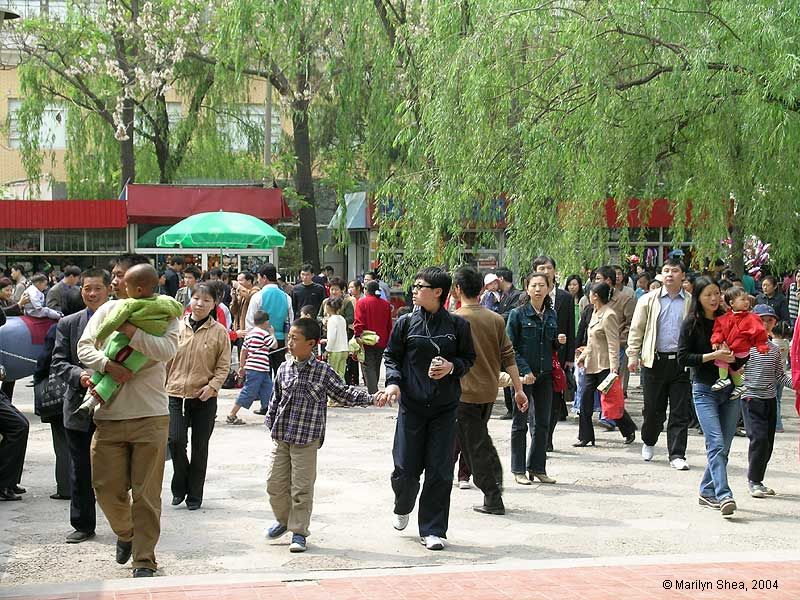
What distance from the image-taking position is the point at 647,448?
10.9 m

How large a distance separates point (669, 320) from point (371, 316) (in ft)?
19.3

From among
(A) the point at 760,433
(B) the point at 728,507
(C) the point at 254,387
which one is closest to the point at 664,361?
(A) the point at 760,433

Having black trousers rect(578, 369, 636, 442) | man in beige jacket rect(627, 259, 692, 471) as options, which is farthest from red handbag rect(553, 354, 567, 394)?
black trousers rect(578, 369, 636, 442)

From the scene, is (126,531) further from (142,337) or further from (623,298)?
(623,298)

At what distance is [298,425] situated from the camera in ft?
23.9

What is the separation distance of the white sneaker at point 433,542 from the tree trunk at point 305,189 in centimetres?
2177

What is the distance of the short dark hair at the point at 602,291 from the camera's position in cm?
1216

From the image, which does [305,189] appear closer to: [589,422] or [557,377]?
[589,422]

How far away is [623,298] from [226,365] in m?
6.89

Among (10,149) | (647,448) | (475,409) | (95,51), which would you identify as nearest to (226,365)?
(475,409)

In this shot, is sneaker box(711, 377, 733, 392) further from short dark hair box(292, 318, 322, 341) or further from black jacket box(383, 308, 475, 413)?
short dark hair box(292, 318, 322, 341)

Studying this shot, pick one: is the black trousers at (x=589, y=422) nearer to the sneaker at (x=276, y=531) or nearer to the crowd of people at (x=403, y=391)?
the crowd of people at (x=403, y=391)

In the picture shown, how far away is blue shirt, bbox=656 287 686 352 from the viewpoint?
10.7m

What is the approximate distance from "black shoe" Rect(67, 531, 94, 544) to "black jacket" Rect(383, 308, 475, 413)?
87.3 inches
